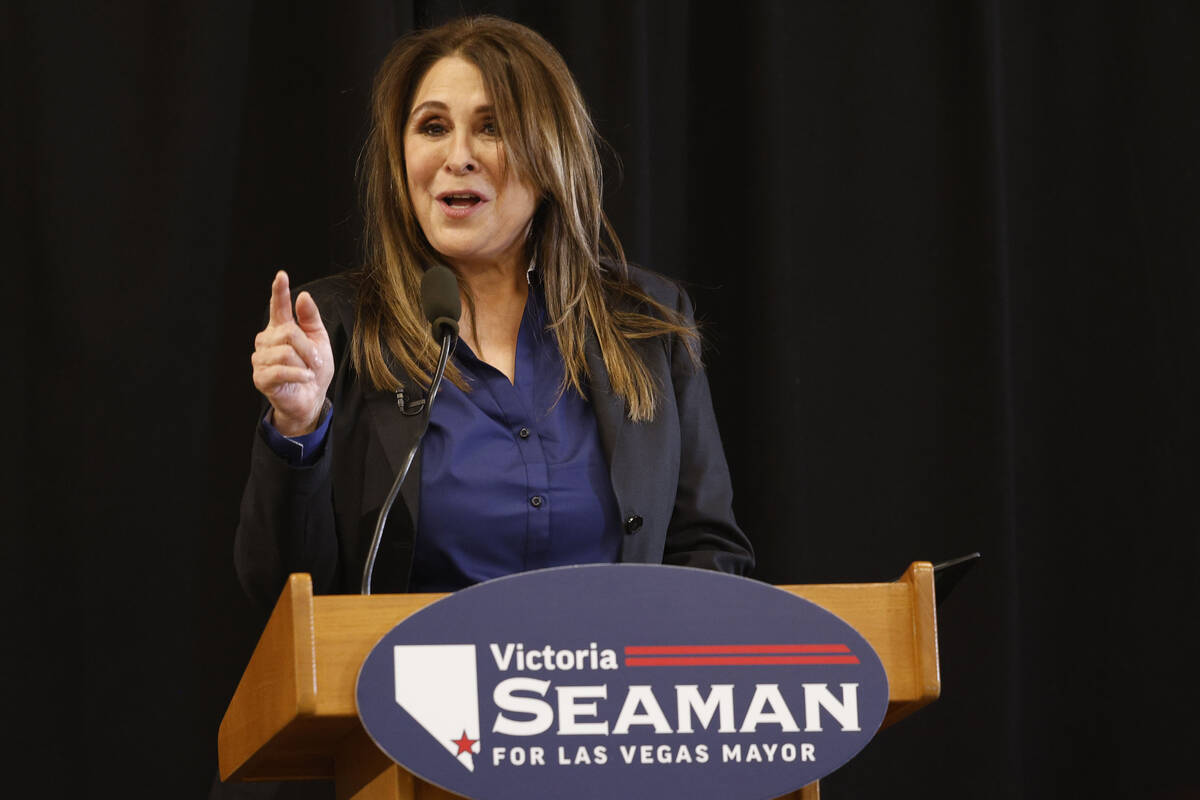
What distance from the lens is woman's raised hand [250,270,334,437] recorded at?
131cm

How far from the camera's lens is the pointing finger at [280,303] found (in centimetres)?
131

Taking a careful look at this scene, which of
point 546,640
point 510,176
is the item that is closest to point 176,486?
point 510,176

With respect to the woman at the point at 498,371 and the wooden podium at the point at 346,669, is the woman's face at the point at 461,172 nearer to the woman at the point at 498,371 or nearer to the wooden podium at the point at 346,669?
the woman at the point at 498,371

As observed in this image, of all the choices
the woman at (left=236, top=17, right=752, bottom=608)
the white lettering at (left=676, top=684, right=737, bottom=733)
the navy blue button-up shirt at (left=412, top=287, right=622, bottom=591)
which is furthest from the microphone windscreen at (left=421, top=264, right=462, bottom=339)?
the white lettering at (left=676, top=684, right=737, bottom=733)

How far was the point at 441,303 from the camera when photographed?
1.40 m

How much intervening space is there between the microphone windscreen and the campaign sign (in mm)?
396

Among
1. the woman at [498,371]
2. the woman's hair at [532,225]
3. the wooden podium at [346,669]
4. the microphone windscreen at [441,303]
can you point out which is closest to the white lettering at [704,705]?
the wooden podium at [346,669]

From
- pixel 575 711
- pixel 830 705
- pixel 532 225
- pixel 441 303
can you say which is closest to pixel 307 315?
pixel 441 303

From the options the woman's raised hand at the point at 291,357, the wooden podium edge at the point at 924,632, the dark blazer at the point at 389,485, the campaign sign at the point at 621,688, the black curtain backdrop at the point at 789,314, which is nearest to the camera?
the campaign sign at the point at 621,688

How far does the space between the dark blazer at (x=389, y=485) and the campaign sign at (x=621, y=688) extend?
0.49 metres

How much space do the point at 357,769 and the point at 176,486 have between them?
133 cm

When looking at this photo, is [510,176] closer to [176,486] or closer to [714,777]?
[176,486]

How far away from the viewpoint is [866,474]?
2682 millimetres

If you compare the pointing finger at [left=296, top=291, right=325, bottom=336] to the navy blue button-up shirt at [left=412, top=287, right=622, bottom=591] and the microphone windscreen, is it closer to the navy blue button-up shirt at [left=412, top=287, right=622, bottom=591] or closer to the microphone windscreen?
the microphone windscreen
